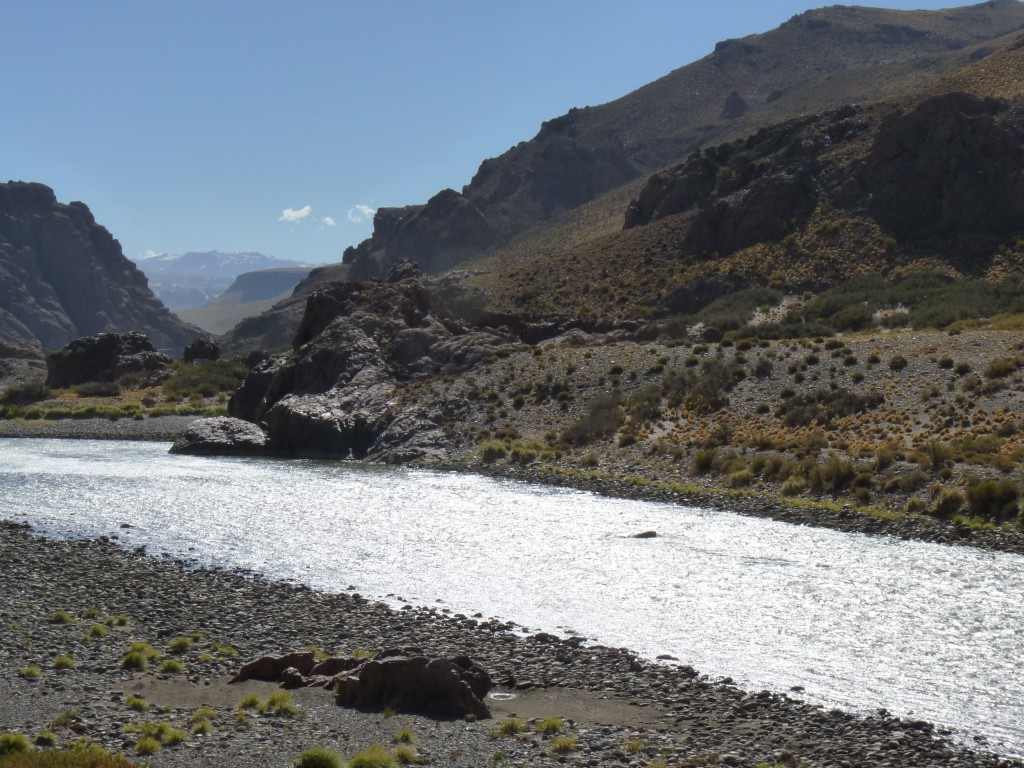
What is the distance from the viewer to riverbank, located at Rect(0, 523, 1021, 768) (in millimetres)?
15352

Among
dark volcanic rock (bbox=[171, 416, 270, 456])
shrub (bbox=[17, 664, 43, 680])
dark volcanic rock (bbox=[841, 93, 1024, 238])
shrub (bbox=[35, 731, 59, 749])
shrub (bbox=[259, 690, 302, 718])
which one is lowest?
shrub (bbox=[259, 690, 302, 718])

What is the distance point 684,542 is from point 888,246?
60455 millimetres

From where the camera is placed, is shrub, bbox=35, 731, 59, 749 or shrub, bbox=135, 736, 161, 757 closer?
shrub, bbox=35, 731, 59, 749

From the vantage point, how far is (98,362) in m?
115

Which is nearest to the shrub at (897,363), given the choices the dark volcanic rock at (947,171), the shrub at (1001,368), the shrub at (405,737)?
the shrub at (1001,368)

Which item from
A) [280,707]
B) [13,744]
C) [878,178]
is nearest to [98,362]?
[878,178]

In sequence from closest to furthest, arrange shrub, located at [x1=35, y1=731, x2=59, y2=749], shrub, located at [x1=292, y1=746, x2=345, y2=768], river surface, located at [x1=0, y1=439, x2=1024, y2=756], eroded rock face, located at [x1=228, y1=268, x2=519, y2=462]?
shrub, located at [x1=292, y1=746, x2=345, y2=768] < shrub, located at [x1=35, y1=731, x2=59, y2=749] < river surface, located at [x1=0, y1=439, x2=1024, y2=756] < eroded rock face, located at [x1=228, y1=268, x2=519, y2=462]

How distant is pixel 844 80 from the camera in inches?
6654

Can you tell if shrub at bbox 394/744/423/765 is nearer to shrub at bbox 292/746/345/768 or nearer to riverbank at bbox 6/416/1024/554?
shrub at bbox 292/746/345/768

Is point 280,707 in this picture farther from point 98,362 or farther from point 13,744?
point 98,362

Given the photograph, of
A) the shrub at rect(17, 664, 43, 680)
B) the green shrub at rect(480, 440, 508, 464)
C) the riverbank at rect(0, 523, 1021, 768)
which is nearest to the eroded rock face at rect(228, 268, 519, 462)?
the green shrub at rect(480, 440, 508, 464)

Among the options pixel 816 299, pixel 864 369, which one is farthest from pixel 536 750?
pixel 816 299

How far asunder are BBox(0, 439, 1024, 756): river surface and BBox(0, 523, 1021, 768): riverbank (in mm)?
1387

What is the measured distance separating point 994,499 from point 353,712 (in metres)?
23.7
